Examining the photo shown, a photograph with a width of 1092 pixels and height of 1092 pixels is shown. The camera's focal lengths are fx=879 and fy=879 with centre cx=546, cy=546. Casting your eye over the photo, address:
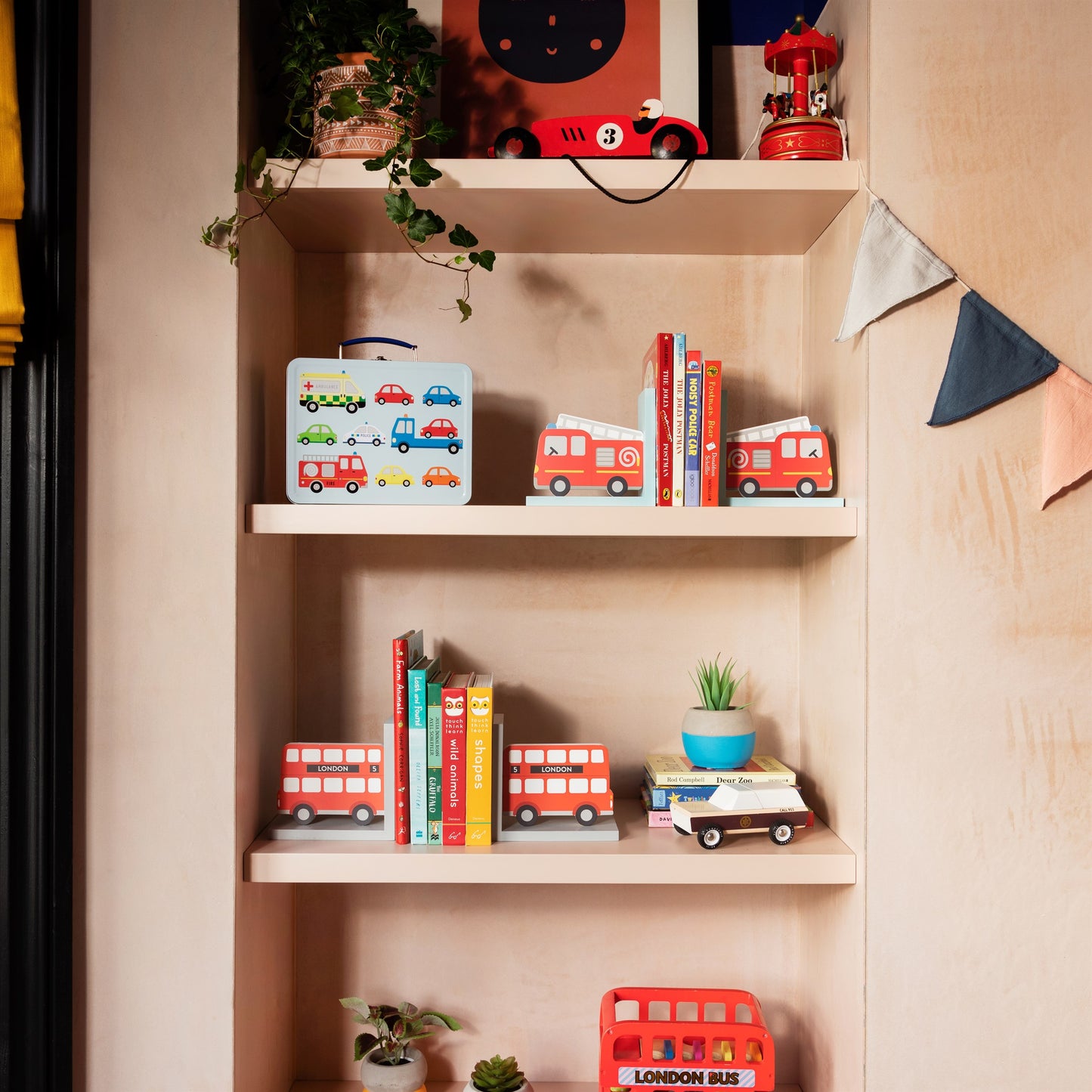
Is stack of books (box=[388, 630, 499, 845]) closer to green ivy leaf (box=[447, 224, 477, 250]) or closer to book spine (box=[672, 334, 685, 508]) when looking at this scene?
book spine (box=[672, 334, 685, 508])

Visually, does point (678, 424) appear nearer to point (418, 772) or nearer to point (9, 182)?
point (418, 772)

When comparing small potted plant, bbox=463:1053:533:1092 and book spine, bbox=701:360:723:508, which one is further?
small potted plant, bbox=463:1053:533:1092

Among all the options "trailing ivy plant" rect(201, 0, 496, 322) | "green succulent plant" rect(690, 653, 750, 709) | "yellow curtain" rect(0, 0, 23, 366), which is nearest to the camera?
"yellow curtain" rect(0, 0, 23, 366)

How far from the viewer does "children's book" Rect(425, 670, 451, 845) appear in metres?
1.22

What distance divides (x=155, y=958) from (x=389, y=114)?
117cm

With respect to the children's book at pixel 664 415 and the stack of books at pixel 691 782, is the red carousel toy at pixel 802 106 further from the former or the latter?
the stack of books at pixel 691 782

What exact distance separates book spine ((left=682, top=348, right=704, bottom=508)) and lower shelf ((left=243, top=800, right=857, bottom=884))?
0.49m

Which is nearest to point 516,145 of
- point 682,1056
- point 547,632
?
point 547,632

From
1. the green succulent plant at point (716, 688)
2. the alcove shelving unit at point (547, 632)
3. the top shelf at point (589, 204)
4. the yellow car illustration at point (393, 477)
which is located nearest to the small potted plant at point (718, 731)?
the green succulent plant at point (716, 688)

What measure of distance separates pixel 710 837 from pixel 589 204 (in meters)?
0.91

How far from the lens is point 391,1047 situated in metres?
1.35

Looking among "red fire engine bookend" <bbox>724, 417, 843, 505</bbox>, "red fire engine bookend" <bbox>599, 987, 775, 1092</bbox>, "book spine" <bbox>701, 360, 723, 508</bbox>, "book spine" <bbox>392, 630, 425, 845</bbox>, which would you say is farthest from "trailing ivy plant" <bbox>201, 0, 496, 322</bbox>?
"red fire engine bookend" <bbox>599, 987, 775, 1092</bbox>

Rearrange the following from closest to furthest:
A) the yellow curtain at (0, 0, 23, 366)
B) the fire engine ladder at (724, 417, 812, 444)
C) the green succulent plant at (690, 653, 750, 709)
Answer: the yellow curtain at (0, 0, 23, 366)
the fire engine ladder at (724, 417, 812, 444)
the green succulent plant at (690, 653, 750, 709)

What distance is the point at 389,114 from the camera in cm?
119
